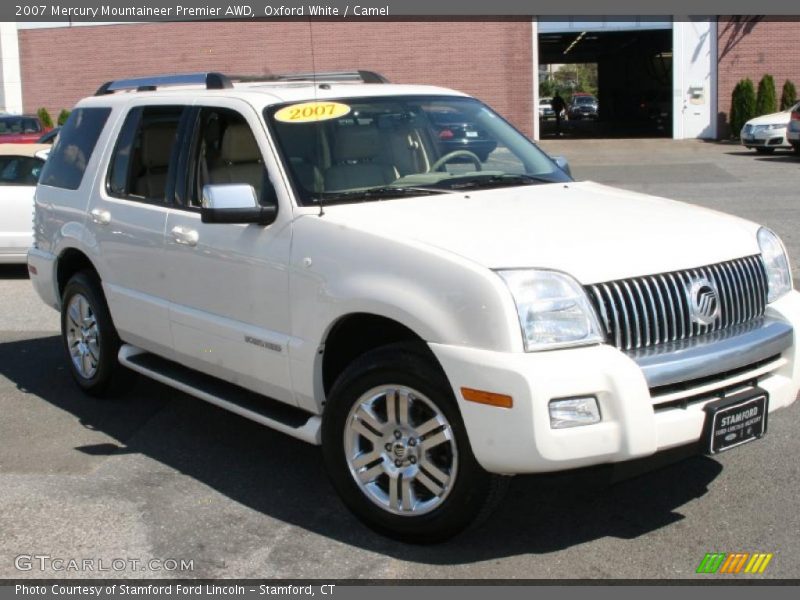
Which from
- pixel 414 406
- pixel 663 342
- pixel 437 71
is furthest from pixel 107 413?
pixel 437 71

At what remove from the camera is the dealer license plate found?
4.21 meters

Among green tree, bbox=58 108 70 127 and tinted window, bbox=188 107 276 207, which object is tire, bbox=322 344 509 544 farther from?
green tree, bbox=58 108 70 127

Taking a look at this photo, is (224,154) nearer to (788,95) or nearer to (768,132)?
(768,132)

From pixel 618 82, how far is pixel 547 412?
52.9 m

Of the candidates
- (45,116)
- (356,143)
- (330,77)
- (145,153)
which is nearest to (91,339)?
(145,153)

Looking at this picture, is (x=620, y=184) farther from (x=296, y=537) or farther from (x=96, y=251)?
(x=296, y=537)

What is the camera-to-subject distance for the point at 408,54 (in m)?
36.7

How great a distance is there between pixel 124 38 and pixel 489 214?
1427 inches

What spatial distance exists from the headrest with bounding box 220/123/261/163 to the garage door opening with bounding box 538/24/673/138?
105ft

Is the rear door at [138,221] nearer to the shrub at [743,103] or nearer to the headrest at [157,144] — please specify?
the headrest at [157,144]

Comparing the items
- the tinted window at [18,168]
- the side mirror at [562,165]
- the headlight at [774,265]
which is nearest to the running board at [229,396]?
the side mirror at [562,165]

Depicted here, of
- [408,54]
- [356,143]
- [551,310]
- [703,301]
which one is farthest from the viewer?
[408,54]

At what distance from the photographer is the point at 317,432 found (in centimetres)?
479

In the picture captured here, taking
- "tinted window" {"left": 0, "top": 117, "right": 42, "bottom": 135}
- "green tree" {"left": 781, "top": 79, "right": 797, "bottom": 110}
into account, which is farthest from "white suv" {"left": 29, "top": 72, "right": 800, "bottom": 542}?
"green tree" {"left": 781, "top": 79, "right": 797, "bottom": 110}
